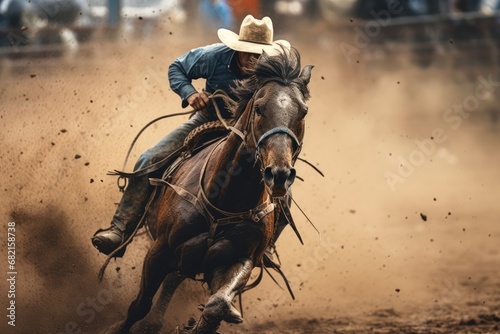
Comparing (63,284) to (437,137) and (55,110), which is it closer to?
(55,110)

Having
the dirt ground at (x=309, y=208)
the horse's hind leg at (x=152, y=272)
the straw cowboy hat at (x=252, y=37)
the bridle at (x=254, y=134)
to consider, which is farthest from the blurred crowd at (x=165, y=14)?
the bridle at (x=254, y=134)

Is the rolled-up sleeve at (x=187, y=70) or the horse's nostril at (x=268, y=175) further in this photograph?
the rolled-up sleeve at (x=187, y=70)

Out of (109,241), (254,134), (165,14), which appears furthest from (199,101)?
(165,14)

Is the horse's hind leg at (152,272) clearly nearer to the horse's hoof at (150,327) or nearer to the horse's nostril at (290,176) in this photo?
the horse's hoof at (150,327)

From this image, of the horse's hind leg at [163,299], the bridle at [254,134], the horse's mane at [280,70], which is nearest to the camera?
the bridle at [254,134]

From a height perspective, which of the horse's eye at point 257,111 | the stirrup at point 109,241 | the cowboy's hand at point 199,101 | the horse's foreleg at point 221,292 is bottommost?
the horse's foreleg at point 221,292

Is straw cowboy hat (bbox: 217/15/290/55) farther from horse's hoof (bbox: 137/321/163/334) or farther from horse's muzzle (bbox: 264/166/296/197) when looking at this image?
horse's hoof (bbox: 137/321/163/334)

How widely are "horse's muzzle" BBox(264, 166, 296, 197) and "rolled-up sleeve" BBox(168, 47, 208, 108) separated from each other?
1.49 metres

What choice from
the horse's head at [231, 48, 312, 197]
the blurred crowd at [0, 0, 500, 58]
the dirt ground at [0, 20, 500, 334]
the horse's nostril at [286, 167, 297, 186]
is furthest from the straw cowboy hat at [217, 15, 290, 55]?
the blurred crowd at [0, 0, 500, 58]

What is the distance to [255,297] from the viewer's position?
8.27 m

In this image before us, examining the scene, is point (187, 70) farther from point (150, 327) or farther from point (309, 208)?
point (309, 208)

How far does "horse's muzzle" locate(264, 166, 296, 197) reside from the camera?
4.81m

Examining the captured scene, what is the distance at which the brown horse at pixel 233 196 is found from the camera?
511 cm

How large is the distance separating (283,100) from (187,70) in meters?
1.37
